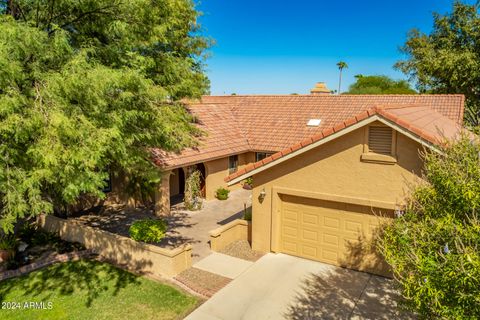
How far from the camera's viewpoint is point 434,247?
17.6 ft

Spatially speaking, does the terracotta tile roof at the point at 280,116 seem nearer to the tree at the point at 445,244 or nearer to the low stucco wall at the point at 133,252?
the low stucco wall at the point at 133,252

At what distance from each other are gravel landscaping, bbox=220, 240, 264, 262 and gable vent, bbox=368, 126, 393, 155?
18.7 feet

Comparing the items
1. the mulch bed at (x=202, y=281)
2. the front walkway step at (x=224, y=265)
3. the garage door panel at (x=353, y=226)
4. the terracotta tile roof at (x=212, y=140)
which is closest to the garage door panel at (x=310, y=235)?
the garage door panel at (x=353, y=226)

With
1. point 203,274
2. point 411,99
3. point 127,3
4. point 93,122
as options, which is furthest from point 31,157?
point 411,99

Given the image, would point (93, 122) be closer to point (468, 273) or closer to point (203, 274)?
point (203, 274)

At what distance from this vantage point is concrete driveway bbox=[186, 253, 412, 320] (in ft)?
29.6

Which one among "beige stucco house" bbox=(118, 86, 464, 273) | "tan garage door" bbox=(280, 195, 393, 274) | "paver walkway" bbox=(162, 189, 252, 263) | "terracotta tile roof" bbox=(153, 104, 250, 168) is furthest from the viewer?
"terracotta tile roof" bbox=(153, 104, 250, 168)

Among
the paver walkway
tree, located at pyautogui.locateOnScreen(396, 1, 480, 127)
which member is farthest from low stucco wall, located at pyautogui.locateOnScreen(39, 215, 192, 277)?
tree, located at pyautogui.locateOnScreen(396, 1, 480, 127)

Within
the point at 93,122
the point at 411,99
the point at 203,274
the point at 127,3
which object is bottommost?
the point at 203,274

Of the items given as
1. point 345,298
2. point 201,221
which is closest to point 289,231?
point 345,298

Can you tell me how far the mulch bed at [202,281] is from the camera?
34.0 ft

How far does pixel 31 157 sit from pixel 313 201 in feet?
28.2

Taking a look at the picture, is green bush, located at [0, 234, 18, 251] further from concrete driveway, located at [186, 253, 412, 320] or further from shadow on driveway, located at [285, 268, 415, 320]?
shadow on driveway, located at [285, 268, 415, 320]

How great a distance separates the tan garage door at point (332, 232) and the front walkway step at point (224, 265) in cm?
177
